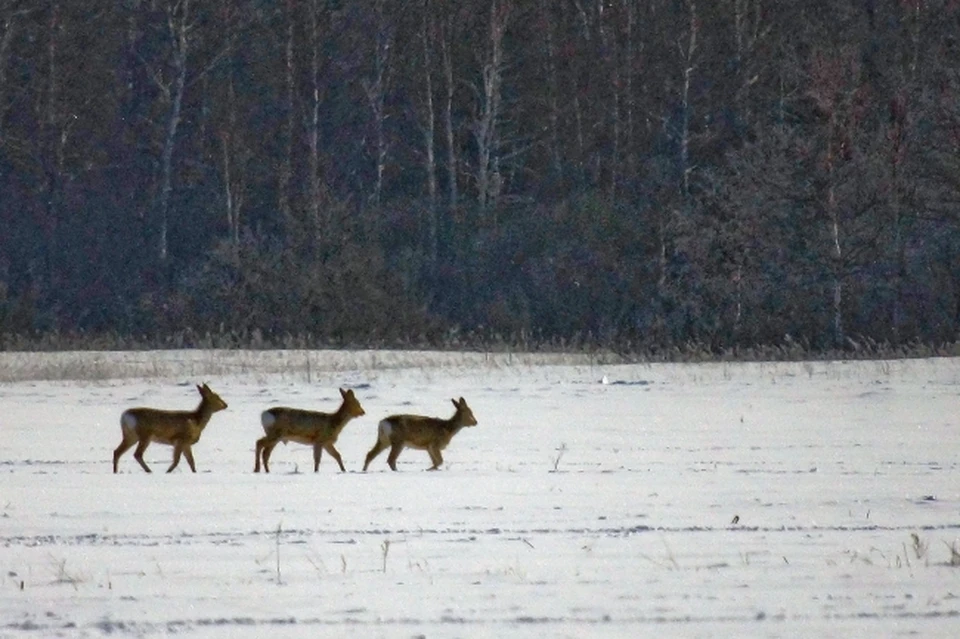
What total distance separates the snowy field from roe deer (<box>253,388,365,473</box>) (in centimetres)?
35

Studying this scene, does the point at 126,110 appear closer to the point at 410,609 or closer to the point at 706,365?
the point at 706,365

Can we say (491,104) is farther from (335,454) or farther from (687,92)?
(335,454)

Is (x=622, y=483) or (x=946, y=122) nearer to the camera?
(x=622, y=483)

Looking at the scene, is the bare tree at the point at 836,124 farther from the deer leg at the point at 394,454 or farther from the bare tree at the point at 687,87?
the deer leg at the point at 394,454

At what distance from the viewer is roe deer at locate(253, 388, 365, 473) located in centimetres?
1459

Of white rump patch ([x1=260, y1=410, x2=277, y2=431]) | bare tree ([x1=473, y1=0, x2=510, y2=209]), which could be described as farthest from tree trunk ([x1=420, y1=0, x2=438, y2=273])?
white rump patch ([x1=260, y1=410, x2=277, y2=431])

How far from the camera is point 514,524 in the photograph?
10.7 m

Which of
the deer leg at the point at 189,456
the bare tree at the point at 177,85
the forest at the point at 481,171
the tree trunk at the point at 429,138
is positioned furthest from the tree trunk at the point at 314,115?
the deer leg at the point at 189,456

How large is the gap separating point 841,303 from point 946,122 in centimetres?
626

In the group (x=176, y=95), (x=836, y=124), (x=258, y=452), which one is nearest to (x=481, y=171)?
(x=176, y=95)

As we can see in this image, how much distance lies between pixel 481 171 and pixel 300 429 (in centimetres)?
2786

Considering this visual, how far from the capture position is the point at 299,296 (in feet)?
124

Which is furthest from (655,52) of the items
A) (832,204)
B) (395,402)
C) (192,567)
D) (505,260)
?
(192,567)

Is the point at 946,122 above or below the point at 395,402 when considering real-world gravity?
above
